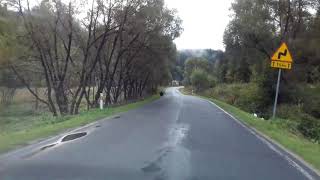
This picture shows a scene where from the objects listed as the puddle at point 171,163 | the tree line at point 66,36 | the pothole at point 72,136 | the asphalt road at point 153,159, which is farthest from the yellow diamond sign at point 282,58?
the tree line at point 66,36

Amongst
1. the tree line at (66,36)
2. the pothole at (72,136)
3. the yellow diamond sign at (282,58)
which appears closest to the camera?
the pothole at (72,136)

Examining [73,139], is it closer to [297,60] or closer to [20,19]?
[20,19]

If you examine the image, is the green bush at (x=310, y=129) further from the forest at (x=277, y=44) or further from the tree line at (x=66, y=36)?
the tree line at (x=66, y=36)

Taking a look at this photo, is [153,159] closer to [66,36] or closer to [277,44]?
[66,36]

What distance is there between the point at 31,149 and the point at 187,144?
14.0ft

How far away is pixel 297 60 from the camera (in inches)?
1813

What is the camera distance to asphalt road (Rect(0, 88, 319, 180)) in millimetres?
8906

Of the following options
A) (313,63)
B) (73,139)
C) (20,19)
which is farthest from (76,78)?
(73,139)

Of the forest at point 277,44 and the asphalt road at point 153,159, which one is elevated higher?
the forest at point 277,44

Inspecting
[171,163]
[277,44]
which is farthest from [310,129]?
[277,44]

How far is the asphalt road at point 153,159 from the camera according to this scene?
8.91 metres

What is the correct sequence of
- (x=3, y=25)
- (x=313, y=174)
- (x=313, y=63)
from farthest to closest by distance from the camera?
→ (x=313, y=63)
(x=3, y=25)
(x=313, y=174)

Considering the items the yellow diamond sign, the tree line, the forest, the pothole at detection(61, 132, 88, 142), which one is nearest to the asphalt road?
the pothole at detection(61, 132, 88, 142)

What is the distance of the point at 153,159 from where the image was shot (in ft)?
35.5
